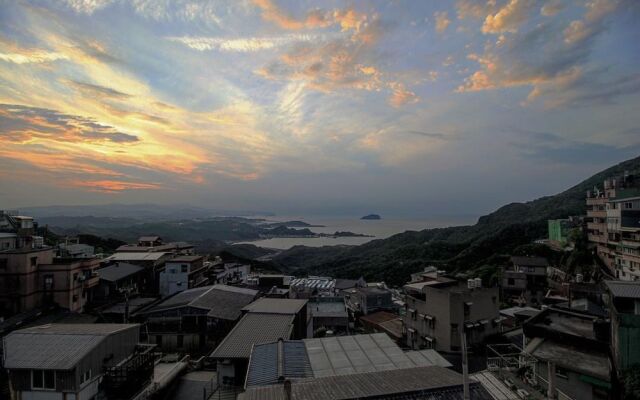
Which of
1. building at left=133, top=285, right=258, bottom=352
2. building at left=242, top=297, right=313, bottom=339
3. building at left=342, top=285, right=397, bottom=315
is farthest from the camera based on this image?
building at left=342, top=285, right=397, bottom=315

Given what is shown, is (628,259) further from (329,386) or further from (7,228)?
(7,228)

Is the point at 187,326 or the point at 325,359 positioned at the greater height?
the point at 325,359

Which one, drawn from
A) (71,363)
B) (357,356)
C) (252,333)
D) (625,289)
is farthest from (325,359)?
(625,289)

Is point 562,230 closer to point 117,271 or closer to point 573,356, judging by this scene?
point 573,356

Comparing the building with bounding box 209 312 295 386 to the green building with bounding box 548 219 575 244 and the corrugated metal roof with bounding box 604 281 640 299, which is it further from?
the green building with bounding box 548 219 575 244

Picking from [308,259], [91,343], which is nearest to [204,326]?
[91,343]

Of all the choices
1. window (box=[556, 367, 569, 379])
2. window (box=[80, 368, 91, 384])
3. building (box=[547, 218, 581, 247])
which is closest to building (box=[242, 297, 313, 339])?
window (box=[80, 368, 91, 384])
